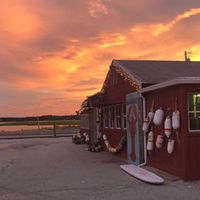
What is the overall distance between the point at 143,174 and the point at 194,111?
2506mm

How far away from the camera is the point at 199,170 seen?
47.0ft

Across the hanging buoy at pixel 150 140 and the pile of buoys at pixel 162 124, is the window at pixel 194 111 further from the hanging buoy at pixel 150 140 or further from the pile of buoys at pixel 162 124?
the hanging buoy at pixel 150 140

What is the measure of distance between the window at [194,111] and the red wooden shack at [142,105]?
0.68 feet

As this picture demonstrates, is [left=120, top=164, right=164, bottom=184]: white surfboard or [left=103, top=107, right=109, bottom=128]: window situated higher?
[left=103, top=107, right=109, bottom=128]: window

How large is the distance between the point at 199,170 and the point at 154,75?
19.2 feet

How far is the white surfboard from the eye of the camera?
13.9 metres

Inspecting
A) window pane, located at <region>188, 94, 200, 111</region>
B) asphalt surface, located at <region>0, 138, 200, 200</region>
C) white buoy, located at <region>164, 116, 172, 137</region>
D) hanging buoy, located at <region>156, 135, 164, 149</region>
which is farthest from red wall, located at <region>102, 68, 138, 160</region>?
window pane, located at <region>188, 94, 200, 111</region>

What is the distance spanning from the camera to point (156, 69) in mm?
20703

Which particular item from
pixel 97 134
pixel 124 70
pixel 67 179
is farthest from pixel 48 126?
pixel 67 179

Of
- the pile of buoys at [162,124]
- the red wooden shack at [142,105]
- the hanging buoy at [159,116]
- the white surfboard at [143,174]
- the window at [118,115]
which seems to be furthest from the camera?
the window at [118,115]

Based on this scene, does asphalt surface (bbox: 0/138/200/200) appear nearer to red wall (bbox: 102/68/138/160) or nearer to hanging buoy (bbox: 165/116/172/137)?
hanging buoy (bbox: 165/116/172/137)

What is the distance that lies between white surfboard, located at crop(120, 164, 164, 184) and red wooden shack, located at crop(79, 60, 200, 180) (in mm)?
604

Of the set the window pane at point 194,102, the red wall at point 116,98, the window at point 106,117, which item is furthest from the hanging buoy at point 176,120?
the window at point 106,117

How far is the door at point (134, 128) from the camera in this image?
18.4m
